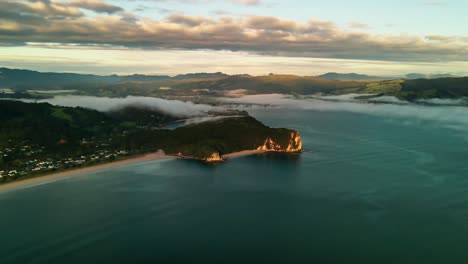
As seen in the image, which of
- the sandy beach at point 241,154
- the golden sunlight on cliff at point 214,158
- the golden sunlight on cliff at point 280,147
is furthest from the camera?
the golden sunlight on cliff at point 280,147

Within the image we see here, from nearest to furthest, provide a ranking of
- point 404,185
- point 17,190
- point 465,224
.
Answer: point 465,224 → point 17,190 → point 404,185

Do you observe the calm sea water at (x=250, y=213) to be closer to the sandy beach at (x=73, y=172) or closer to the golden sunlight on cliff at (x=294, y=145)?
the sandy beach at (x=73, y=172)

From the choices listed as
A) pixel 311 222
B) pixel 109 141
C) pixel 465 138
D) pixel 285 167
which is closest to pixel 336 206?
pixel 311 222

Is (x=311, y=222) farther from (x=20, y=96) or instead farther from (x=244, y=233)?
(x=20, y=96)

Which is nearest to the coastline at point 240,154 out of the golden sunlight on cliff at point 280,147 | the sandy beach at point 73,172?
the golden sunlight on cliff at point 280,147

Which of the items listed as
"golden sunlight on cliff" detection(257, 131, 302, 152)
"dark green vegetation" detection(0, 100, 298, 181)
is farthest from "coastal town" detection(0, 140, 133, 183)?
"golden sunlight on cliff" detection(257, 131, 302, 152)

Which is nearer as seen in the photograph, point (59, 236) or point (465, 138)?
point (59, 236)

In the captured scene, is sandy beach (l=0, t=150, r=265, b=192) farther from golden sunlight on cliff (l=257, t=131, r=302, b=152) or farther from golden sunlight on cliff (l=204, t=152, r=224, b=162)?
golden sunlight on cliff (l=204, t=152, r=224, b=162)

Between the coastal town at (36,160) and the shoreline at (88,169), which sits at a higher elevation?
the coastal town at (36,160)
